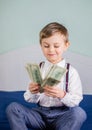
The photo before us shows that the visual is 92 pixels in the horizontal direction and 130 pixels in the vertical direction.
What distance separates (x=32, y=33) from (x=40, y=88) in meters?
0.70

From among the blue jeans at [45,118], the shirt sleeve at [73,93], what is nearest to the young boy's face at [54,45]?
the shirt sleeve at [73,93]

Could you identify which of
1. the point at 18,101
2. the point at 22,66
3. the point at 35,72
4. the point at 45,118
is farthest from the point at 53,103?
the point at 22,66

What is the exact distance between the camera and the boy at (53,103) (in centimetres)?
141

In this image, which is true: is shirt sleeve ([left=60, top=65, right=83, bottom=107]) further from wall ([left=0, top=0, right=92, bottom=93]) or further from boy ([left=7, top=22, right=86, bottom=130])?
wall ([left=0, top=0, right=92, bottom=93])

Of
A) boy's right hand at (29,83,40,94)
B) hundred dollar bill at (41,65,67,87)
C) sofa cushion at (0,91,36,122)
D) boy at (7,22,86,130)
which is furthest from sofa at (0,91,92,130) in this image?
hundred dollar bill at (41,65,67,87)

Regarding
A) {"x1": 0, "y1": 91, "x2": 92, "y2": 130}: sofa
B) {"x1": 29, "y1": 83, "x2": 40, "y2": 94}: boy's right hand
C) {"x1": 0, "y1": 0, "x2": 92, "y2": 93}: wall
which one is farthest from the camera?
{"x1": 0, "y1": 0, "x2": 92, "y2": 93}: wall

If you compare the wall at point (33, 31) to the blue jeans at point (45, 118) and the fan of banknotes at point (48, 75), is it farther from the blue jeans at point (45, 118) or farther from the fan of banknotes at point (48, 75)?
the fan of banknotes at point (48, 75)

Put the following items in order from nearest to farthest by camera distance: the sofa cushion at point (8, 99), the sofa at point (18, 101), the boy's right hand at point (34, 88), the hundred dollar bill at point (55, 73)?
the hundred dollar bill at point (55, 73), the boy's right hand at point (34, 88), the sofa at point (18, 101), the sofa cushion at point (8, 99)

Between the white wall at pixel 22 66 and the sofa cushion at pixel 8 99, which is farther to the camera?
A: the white wall at pixel 22 66

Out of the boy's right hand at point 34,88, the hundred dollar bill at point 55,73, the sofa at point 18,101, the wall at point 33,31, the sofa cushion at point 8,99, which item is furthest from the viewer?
the wall at point 33,31

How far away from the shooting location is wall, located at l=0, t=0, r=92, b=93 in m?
1.98

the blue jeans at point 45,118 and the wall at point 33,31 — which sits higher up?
the wall at point 33,31

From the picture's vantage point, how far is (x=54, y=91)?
1.40m

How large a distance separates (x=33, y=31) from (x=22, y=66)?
0.26 meters
